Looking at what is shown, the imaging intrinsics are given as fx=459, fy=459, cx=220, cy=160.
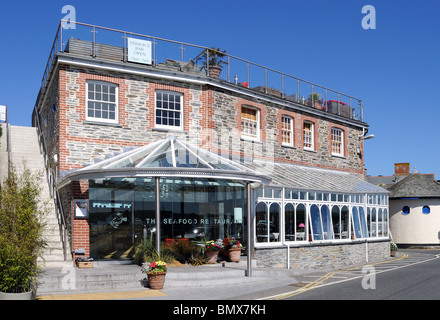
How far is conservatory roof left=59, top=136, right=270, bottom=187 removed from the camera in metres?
13.8

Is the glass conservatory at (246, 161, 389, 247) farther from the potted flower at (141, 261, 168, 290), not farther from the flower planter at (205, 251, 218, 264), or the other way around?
the potted flower at (141, 261, 168, 290)

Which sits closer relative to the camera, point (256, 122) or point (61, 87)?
point (61, 87)

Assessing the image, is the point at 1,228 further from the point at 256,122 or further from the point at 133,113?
the point at 256,122

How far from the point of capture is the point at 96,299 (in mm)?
11234

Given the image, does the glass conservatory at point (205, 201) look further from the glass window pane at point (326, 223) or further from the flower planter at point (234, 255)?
the flower planter at point (234, 255)

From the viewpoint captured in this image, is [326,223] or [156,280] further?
[326,223]

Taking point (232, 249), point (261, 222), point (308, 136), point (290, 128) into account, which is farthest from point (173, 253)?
point (308, 136)

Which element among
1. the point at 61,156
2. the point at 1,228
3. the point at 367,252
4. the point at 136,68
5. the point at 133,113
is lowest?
the point at 367,252

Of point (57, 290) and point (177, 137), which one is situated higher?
point (177, 137)

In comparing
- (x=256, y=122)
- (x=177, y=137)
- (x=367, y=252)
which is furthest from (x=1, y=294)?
(x=367, y=252)

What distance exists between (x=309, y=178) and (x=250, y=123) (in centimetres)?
377

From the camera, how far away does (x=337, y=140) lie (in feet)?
86.1

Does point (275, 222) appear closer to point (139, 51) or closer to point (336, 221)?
point (336, 221)
